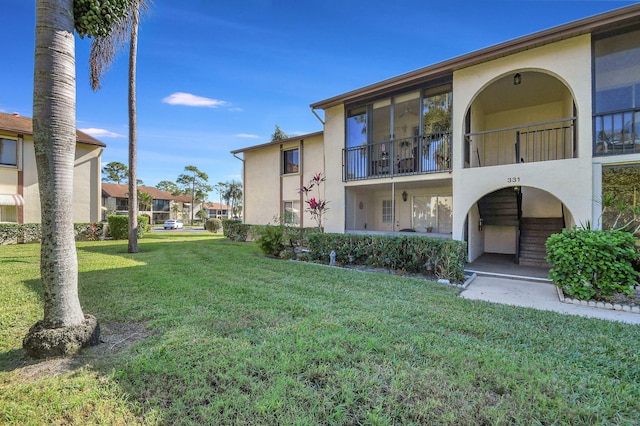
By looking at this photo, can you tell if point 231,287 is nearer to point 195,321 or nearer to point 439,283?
point 195,321

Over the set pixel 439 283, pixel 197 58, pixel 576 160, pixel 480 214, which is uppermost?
pixel 197 58

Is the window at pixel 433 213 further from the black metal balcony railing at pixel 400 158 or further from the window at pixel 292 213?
the window at pixel 292 213

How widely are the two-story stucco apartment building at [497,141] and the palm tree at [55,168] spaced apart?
367 inches

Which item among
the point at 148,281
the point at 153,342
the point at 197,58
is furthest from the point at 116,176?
the point at 153,342

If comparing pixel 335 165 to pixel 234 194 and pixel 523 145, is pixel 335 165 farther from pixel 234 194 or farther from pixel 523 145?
pixel 234 194

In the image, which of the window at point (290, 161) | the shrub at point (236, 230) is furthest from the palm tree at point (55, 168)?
the shrub at point (236, 230)

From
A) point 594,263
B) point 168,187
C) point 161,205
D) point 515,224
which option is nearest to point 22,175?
point 594,263

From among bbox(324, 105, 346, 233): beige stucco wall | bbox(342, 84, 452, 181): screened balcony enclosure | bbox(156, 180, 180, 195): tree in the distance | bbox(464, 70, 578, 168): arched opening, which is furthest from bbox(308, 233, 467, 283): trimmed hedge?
bbox(156, 180, 180, 195): tree in the distance

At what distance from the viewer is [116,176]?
5791 centimetres

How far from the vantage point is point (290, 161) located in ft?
55.2

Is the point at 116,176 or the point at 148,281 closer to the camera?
the point at 148,281

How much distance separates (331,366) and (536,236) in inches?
432

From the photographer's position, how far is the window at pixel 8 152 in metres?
16.0

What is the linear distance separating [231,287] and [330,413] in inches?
178
